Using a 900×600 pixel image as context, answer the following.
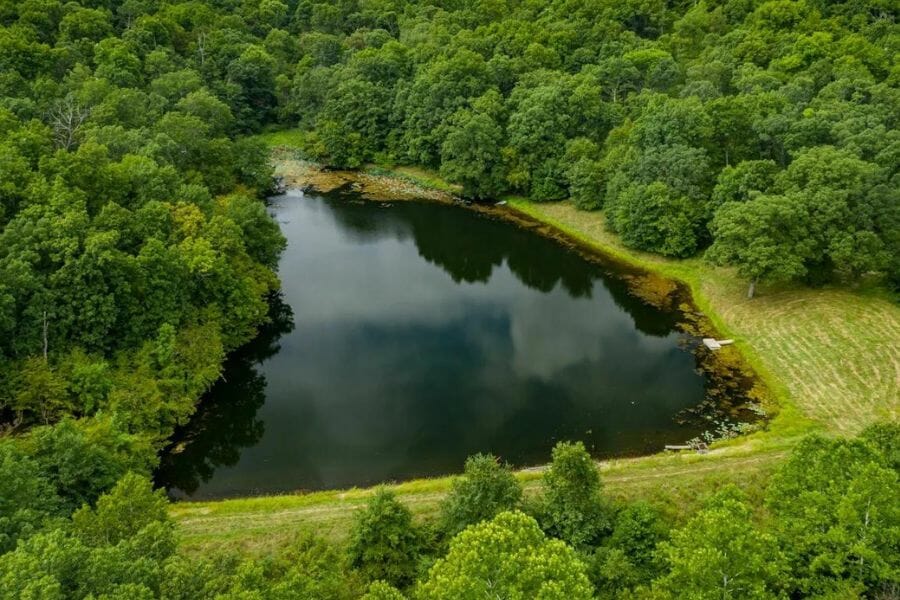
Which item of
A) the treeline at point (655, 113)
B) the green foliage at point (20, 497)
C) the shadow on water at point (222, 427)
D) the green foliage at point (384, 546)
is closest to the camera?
the green foliage at point (20, 497)

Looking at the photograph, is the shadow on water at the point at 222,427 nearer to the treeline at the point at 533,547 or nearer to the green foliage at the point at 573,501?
the treeline at the point at 533,547

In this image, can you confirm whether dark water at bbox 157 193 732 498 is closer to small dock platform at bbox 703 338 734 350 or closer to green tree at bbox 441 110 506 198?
small dock platform at bbox 703 338 734 350

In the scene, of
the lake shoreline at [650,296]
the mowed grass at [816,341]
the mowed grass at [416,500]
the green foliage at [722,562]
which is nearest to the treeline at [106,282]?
the mowed grass at [416,500]

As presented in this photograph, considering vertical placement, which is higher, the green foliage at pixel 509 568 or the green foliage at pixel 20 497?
the green foliage at pixel 509 568

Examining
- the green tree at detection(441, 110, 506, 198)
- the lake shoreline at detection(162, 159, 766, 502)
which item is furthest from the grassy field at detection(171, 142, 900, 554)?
the green tree at detection(441, 110, 506, 198)

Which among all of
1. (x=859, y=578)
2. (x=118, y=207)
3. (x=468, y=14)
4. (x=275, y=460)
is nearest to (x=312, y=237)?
(x=118, y=207)

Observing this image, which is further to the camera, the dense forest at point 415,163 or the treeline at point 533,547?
the dense forest at point 415,163

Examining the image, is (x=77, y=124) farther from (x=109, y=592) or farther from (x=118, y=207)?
(x=109, y=592)
